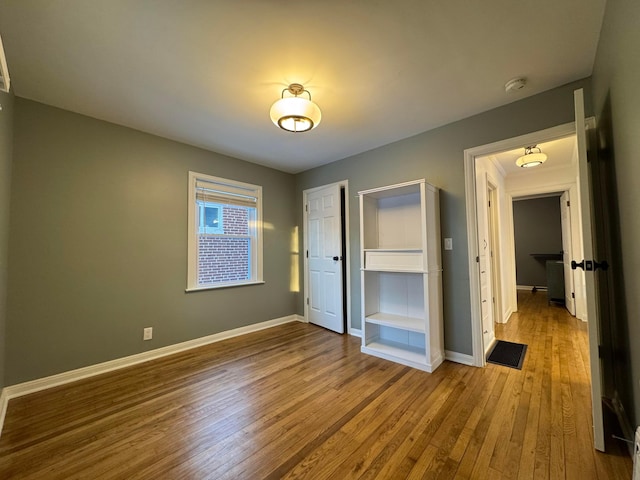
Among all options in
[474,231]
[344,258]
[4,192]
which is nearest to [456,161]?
[474,231]

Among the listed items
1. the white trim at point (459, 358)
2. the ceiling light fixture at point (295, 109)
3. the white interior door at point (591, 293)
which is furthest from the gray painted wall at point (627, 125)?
the ceiling light fixture at point (295, 109)

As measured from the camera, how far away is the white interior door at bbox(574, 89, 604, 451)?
142cm

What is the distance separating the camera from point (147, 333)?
278 cm

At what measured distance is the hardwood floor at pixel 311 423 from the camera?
1366 millimetres

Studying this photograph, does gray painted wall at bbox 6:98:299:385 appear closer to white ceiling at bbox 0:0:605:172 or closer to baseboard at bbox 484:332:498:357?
white ceiling at bbox 0:0:605:172

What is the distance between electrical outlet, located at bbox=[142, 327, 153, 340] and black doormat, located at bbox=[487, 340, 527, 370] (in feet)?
11.5

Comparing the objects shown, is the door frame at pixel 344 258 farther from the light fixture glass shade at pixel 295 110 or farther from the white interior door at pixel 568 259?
the white interior door at pixel 568 259

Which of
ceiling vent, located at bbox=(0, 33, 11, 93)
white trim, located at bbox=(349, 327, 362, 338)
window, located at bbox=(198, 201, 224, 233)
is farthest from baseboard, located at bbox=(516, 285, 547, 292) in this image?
ceiling vent, located at bbox=(0, 33, 11, 93)

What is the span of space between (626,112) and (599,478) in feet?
5.82

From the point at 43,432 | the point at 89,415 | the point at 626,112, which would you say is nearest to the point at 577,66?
the point at 626,112

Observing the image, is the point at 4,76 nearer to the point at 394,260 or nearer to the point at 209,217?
the point at 209,217

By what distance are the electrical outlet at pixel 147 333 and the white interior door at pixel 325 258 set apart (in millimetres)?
2102

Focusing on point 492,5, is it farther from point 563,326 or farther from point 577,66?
point 563,326

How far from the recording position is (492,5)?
1423 mm
